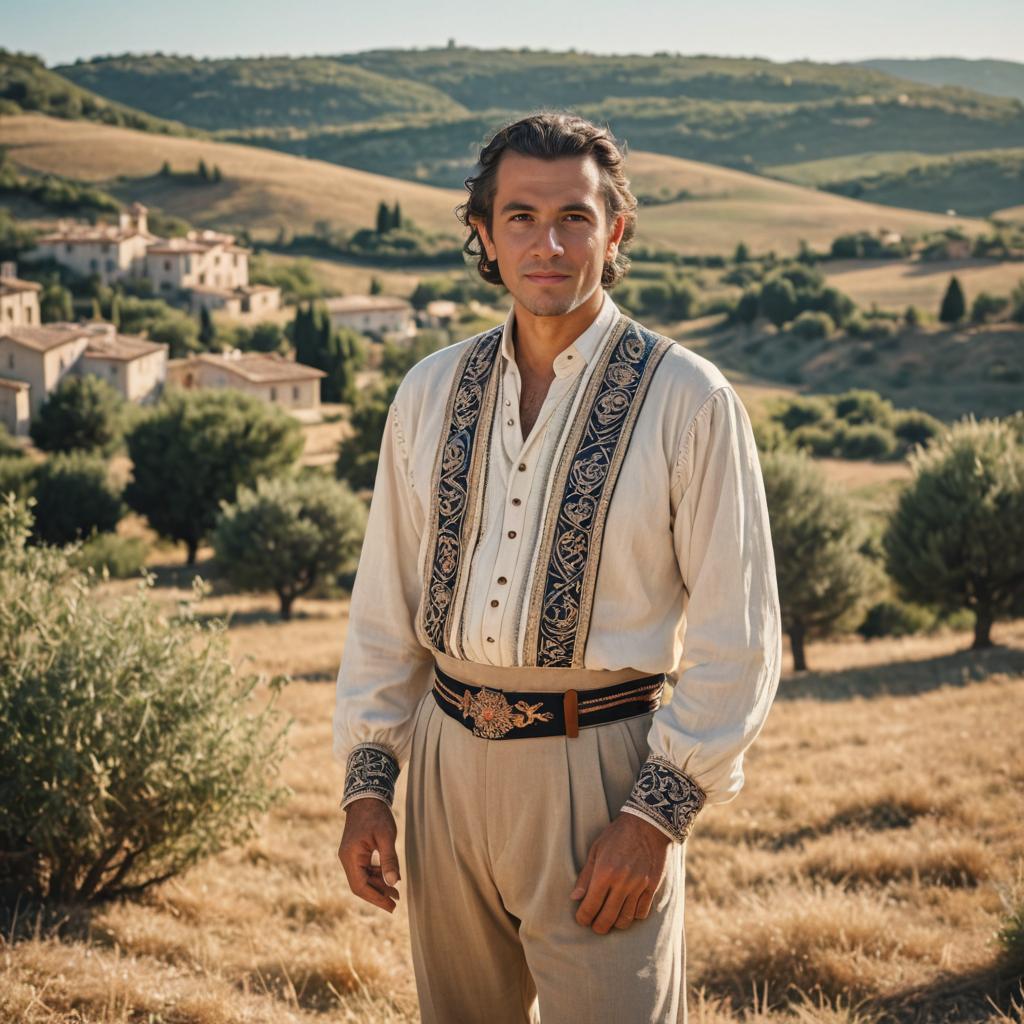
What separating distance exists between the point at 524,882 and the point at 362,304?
221 ft

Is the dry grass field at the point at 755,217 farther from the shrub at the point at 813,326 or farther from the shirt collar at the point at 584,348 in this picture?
the shirt collar at the point at 584,348

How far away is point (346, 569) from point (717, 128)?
171 m

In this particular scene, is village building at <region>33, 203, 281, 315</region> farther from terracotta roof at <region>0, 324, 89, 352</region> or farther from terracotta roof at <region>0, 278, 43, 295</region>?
terracotta roof at <region>0, 324, 89, 352</region>

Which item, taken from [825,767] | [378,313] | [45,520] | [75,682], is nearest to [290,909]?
[75,682]

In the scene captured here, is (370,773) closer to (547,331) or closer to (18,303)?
(547,331)

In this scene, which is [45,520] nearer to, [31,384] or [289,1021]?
[31,384]

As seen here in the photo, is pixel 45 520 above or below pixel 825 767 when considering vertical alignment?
below

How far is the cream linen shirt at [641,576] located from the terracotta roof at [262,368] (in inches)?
1898

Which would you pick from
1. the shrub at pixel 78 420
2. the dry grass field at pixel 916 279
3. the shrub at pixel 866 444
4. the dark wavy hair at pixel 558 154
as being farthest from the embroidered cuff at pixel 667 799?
the dry grass field at pixel 916 279

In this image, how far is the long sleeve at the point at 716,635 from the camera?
223cm

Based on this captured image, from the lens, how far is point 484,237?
2719 millimetres

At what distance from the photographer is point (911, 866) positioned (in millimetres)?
5277

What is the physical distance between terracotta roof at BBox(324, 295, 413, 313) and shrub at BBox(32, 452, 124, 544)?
31560 mm

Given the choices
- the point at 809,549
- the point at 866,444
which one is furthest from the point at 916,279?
the point at 809,549
